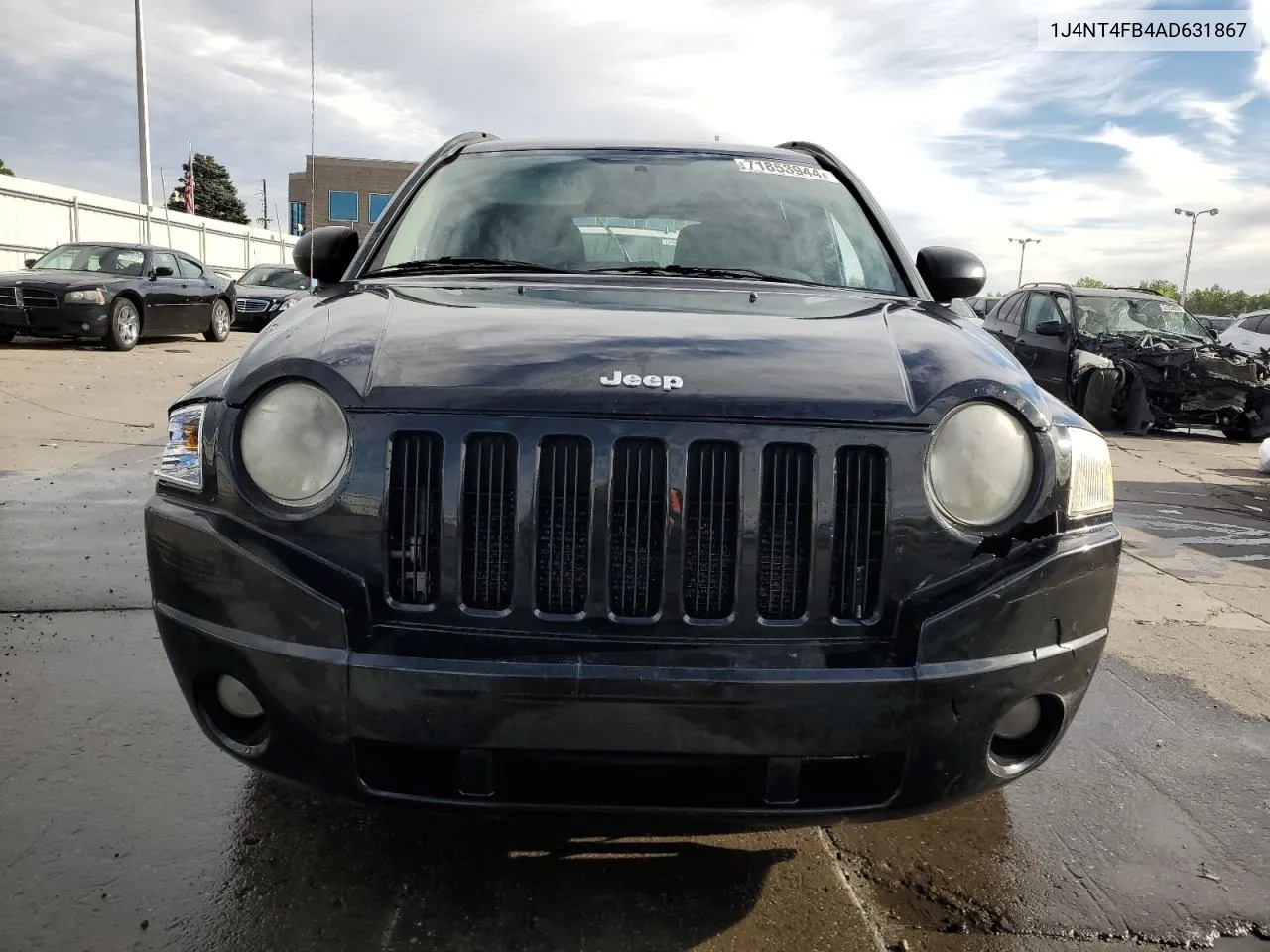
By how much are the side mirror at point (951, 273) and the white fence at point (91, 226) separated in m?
22.3

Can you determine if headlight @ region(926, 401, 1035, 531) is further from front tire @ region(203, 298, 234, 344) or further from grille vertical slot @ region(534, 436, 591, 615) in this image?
front tire @ region(203, 298, 234, 344)

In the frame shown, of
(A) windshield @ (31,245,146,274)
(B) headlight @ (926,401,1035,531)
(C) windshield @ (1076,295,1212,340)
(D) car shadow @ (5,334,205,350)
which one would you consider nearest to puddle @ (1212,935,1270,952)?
(B) headlight @ (926,401,1035,531)

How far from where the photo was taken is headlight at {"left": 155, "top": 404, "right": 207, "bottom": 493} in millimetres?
2057

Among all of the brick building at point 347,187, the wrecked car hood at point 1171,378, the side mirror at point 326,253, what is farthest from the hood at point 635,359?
the brick building at point 347,187

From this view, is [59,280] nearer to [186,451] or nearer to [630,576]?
[186,451]

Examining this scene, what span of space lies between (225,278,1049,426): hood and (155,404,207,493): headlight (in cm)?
15

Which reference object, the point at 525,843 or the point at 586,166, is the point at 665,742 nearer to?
the point at 525,843

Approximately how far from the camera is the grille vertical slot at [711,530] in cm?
190

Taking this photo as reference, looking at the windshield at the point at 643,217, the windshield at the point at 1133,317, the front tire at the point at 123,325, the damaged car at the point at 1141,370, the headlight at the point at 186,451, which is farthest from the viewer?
the front tire at the point at 123,325

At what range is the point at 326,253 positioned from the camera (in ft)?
10.8

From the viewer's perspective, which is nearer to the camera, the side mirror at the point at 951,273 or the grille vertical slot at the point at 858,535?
the grille vertical slot at the point at 858,535

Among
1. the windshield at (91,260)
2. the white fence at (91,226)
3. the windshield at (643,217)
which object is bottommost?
the windshield at (643,217)

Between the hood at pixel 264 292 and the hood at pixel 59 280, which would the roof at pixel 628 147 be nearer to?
the hood at pixel 59 280

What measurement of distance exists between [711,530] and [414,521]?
55 centimetres
